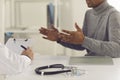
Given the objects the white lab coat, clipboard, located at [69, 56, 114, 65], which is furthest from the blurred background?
the white lab coat

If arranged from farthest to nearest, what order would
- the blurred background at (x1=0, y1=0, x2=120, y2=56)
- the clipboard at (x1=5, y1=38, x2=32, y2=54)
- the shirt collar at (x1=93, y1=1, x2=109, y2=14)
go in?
the blurred background at (x1=0, y1=0, x2=120, y2=56), the shirt collar at (x1=93, y1=1, x2=109, y2=14), the clipboard at (x1=5, y1=38, x2=32, y2=54)

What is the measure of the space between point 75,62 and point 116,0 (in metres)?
1.63

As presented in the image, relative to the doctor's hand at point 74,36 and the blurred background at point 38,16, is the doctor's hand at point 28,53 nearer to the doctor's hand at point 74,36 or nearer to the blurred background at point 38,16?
the doctor's hand at point 74,36

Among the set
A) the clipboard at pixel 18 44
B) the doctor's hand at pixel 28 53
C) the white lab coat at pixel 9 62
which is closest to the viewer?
the white lab coat at pixel 9 62

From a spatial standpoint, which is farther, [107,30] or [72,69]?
[107,30]

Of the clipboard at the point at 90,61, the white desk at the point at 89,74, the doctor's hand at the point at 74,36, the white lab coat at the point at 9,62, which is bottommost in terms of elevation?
the white desk at the point at 89,74

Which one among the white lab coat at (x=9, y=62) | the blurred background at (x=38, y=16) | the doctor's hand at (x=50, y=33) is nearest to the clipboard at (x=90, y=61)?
the doctor's hand at (x=50, y=33)

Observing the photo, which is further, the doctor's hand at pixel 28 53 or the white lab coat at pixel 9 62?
the doctor's hand at pixel 28 53

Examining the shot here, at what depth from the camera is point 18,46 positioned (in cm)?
161

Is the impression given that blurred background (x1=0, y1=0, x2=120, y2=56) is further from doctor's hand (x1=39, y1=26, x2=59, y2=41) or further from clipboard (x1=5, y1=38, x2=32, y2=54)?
clipboard (x1=5, y1=38, x2=32, y2=54)

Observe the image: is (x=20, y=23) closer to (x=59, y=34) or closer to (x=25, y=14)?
(x=25, y=14)

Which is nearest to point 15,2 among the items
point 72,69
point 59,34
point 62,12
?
point 62,12

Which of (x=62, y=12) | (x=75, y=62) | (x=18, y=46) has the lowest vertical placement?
(x=75, y=62)

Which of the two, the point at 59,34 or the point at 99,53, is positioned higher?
the point at 59,34
